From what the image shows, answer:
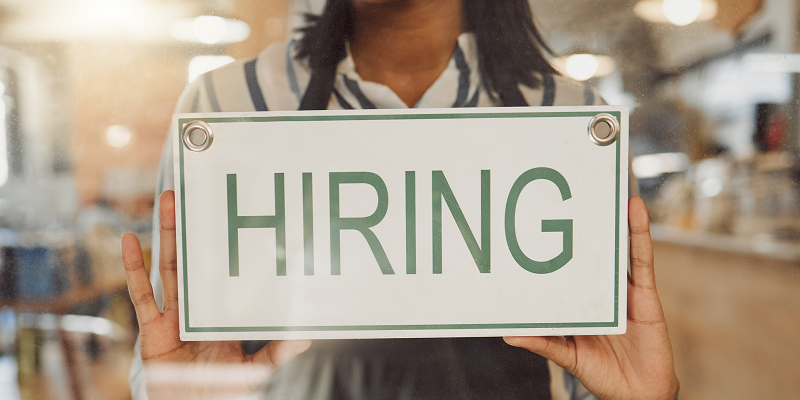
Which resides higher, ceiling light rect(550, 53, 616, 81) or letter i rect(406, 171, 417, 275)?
ceiling light rect(550, 53, 616, 81)

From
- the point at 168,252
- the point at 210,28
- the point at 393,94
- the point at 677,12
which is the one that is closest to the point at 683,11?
the point at 677,12

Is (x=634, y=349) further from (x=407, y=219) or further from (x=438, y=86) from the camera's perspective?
(x=438, y=86)

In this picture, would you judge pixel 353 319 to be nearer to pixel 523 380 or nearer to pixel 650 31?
pixel 523 380

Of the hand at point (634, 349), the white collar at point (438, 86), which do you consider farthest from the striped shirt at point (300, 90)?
the hand at point (634, 349)

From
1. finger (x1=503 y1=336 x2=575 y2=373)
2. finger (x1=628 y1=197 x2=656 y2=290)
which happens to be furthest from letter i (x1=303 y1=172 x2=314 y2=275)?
finger (x1=628 y1=197 x2=656 y2=290)

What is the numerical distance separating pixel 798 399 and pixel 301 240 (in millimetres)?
876

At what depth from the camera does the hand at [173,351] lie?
68 centimetres

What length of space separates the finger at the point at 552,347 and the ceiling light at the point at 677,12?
1.76 feet

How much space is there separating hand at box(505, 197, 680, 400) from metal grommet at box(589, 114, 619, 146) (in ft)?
0.35

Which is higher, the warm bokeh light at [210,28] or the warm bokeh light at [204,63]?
the warm bokeh light at [210,28]

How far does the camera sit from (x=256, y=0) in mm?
673

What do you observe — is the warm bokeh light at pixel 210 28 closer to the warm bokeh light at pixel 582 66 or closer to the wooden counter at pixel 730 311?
the warm bokeh light at pixel 582 66

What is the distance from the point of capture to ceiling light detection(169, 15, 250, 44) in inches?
26.5

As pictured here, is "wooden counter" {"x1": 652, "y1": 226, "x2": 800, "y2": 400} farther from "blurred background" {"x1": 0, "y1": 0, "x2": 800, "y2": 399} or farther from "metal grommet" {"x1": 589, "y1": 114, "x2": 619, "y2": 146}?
"metal grommet" {"x1": 589, "y1": 114, "x2": 619, "y2": 146}
